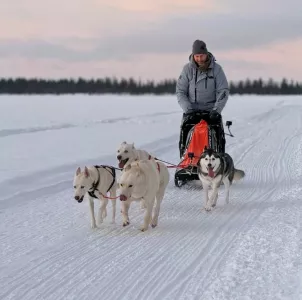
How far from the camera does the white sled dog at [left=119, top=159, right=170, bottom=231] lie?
17.0 ft

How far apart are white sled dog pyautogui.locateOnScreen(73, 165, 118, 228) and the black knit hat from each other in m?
2.68

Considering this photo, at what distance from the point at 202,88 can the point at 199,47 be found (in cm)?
72

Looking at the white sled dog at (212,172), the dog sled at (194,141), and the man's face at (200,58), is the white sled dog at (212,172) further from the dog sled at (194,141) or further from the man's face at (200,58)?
the man's face at (200,58)

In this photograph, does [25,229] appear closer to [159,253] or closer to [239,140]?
[159,253]

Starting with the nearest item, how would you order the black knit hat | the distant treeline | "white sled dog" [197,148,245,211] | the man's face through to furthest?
"white sled dog" [197,148,245,211] < the black knit hat < the man's face < the distant treeline

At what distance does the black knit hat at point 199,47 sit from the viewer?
762 centimetres

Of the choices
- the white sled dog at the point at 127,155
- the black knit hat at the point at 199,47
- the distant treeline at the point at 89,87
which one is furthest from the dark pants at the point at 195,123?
the distant treeline at the point at 89,87

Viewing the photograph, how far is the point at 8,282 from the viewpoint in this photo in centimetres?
400

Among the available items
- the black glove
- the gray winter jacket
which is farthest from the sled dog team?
the gray winter jacket

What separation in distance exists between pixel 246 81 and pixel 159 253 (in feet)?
335

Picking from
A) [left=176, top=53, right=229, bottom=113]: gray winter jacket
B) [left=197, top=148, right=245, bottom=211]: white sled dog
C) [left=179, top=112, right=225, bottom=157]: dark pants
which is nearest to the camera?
[left=197, top=148, right=245, bottom=211]: white sled dog

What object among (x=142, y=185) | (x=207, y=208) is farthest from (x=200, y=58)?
(x=142, y=185)

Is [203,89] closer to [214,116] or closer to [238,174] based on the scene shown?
[214,116]

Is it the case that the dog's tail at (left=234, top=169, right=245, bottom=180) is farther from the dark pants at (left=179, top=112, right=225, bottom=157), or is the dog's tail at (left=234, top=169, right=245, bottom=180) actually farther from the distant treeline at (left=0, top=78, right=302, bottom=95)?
the distant treeline at (left=0, top=78, right=302, bottom=95)
